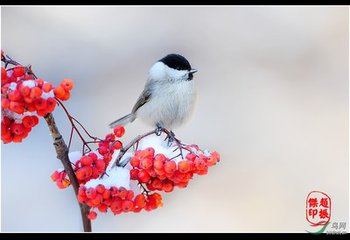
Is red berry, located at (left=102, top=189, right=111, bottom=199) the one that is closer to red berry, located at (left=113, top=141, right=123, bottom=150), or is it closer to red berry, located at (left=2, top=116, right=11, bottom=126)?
red berry, located at (left=113, top=141, right=123, bottom=150)

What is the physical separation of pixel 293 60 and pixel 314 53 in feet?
0.62

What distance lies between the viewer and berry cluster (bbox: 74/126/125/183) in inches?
47.2

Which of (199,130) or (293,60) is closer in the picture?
(199,130)

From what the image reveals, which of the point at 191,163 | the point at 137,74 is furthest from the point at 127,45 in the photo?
the point at 191,163

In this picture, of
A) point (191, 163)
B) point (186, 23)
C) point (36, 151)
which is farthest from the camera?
point (186, 23)

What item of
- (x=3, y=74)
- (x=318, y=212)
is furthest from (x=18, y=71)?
(x=318, y=212)

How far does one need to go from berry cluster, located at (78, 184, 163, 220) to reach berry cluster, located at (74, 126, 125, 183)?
0.22ft

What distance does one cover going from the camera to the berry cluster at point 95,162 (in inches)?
47.2

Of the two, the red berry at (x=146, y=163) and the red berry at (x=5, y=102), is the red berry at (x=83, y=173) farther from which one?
the red berry at (x=5, y=102)

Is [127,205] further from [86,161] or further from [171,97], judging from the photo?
[171,97]

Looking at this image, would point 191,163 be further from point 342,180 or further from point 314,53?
point 314,53

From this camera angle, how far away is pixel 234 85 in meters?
3.71

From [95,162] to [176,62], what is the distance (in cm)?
Answer: 115
